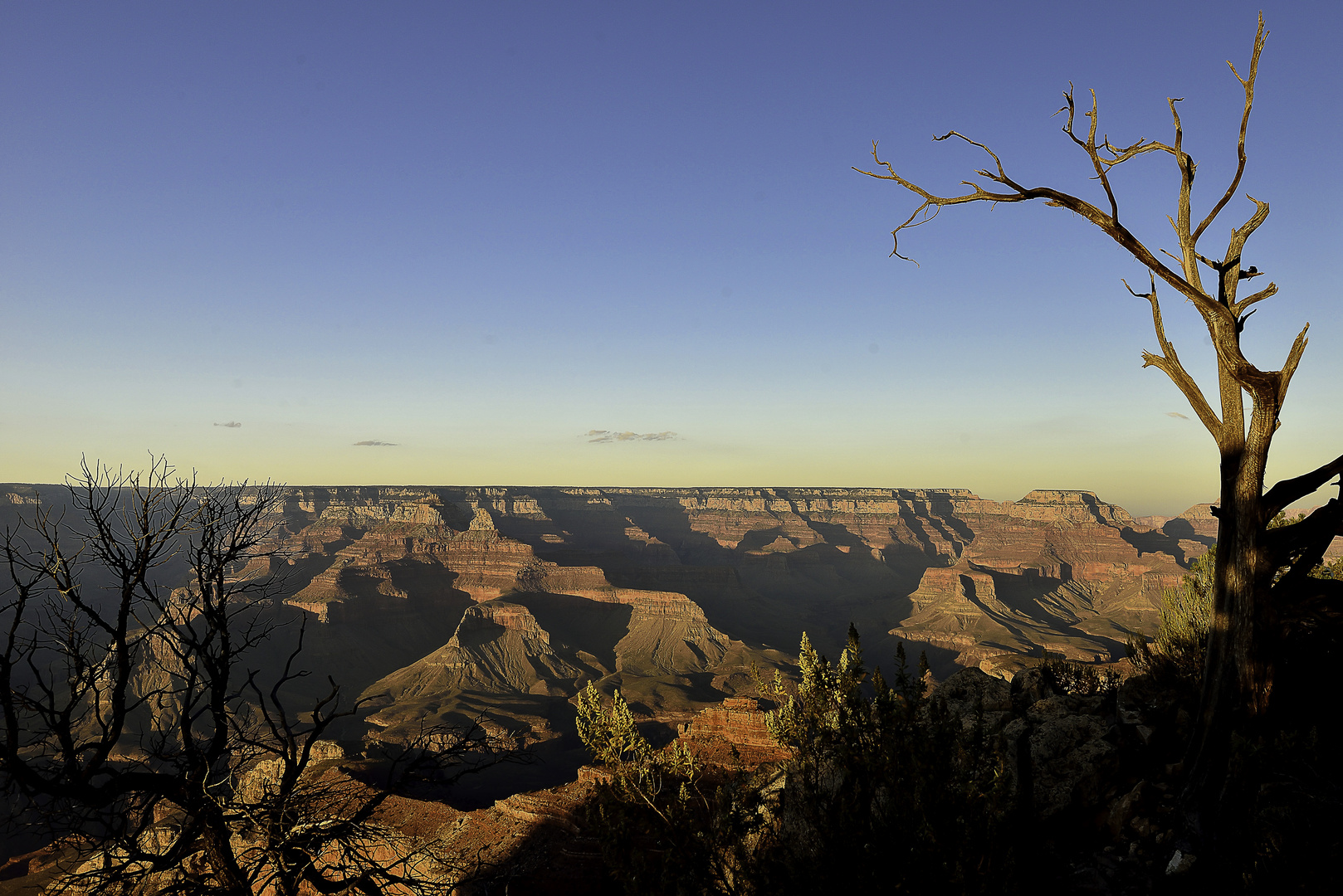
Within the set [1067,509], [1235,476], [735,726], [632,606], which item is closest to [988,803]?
[1235,476]

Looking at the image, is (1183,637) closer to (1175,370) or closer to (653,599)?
(1175,370)

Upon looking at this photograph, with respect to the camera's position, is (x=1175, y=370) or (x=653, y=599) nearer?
(x=1175, y=370)

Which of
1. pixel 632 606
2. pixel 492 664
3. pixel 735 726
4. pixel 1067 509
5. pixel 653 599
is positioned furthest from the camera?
pixel 1067 509

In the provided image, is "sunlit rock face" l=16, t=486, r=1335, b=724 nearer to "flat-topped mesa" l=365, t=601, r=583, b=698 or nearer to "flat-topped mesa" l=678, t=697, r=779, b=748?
"flat-topped mesa" l=365, t=601, r=583, b=698

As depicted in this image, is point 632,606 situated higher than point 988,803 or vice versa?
point 988,803

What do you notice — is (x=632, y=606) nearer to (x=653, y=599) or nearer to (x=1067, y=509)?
(x=653, y=599)

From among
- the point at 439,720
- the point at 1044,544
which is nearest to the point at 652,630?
the point at 439,720

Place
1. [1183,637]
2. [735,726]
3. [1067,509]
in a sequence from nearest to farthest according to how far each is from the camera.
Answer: [1183,637] < [735,726] < [1067,509]

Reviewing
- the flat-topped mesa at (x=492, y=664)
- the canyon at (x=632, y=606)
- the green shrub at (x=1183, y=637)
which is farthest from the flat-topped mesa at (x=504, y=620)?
the green shrub at (x=1183, y=637)

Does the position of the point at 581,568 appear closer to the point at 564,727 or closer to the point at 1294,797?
the point at 564,727

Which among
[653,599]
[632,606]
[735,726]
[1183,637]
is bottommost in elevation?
[632,606]

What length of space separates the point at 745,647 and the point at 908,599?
4545 cm

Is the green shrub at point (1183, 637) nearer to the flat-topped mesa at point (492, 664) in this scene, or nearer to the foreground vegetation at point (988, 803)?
the foreground vegetation at point (988, 803)

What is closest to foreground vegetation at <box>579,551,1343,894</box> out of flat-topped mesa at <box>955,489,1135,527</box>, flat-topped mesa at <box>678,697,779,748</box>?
flat-topped mesa at <box>678,697,779,748</box>
